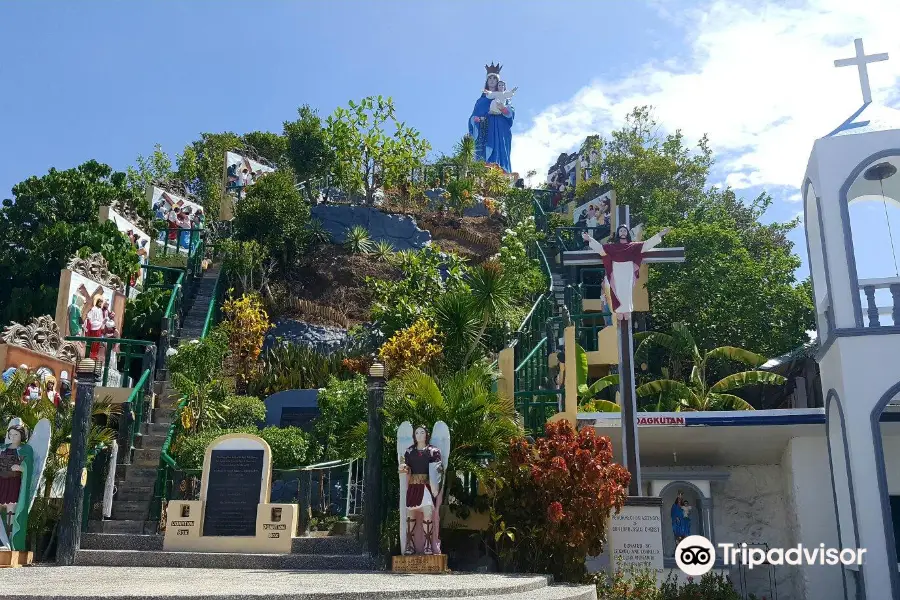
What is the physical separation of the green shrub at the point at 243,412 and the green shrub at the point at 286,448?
2.19 meters

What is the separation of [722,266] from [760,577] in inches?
368

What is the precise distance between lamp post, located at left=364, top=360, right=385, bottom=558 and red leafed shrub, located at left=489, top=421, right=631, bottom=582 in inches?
62.9

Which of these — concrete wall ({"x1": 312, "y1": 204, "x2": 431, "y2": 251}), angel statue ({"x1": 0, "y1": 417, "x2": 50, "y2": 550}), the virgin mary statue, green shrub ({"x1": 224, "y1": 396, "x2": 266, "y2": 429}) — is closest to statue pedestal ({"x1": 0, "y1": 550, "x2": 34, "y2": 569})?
angel statue ({"x1": 0, "y1": 417, "x2": 50, "y2": 550})

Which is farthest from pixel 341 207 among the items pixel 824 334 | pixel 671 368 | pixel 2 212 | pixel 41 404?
pixel 824 334

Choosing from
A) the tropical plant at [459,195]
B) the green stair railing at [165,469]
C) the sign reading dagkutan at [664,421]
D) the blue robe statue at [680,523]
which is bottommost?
the blue robe statue at [680,523]

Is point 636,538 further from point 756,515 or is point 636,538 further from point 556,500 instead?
point 756,515

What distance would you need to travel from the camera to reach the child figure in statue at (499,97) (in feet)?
156

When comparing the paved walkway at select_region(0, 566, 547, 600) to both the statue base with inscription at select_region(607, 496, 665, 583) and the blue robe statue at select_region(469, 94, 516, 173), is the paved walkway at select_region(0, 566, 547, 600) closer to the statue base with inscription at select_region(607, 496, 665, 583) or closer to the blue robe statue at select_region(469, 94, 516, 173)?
the statue base with inscription at select_region(607, 496, 665, 583)

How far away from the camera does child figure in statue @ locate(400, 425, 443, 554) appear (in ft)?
33.5

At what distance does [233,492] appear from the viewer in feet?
37.6

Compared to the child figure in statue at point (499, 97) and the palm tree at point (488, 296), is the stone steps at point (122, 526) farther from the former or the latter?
the child figure in statue at point (499, 97)

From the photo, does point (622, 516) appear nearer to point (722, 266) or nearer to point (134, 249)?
point (722, 266)

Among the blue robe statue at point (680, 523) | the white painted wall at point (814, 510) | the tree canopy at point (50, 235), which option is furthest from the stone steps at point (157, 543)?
the tree canopy at point (50, 235)

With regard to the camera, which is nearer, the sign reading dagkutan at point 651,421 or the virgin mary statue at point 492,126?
the sign reading dagkutan at point 651,421
